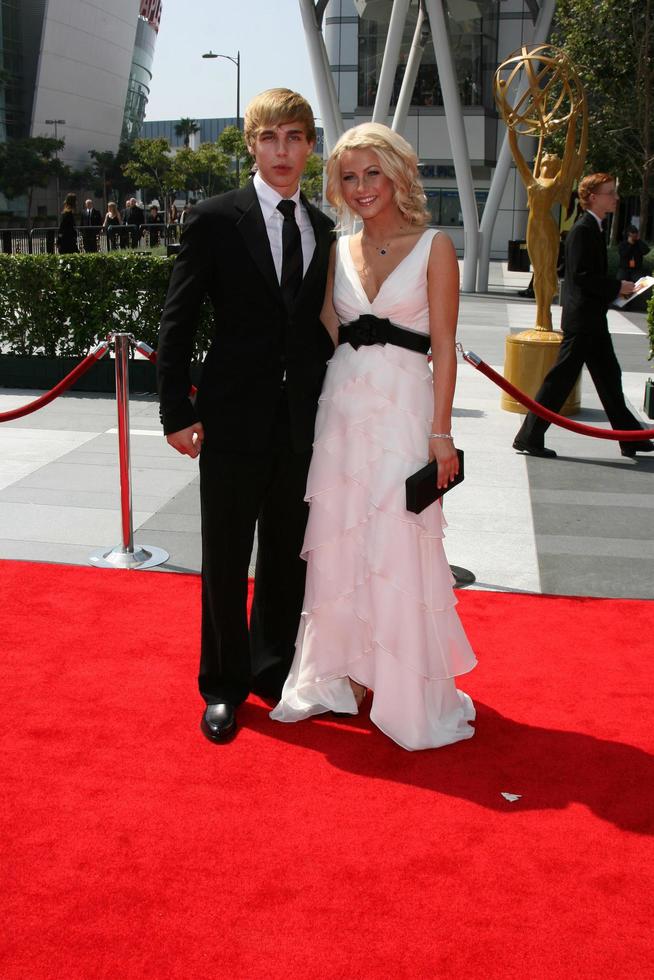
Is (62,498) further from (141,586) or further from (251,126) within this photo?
(251,126)

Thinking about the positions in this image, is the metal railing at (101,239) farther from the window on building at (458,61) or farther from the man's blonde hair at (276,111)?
the man's blonde hair at (276,111)

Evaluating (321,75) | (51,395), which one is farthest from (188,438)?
(321,75)

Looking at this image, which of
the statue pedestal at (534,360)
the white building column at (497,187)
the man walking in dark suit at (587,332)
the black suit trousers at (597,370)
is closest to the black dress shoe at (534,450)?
the man walking in dark suit at (587,332)

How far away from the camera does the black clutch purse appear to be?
11.8 ft

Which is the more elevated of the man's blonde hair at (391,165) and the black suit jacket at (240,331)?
the man's blonde hair at (391,165)

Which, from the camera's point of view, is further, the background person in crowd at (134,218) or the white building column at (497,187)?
the background person in crowd at (134,218)

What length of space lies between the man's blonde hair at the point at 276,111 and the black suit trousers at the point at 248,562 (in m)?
0.92

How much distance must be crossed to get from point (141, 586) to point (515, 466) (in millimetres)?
3550

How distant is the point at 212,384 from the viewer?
376cm

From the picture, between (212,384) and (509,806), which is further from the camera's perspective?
(212,384)

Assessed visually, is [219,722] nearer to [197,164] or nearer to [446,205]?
[446,205]

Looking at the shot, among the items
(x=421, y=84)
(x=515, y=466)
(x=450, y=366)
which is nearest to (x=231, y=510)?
(x=450, y=366)

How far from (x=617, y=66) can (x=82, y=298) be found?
18.1 meters

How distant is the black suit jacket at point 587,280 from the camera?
7.77 m
